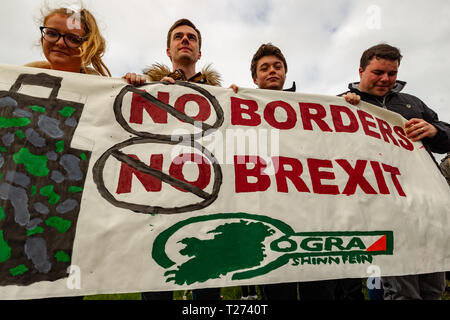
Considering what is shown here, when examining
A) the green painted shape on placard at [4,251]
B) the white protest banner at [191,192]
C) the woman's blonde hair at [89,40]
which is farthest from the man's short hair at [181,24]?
the green painted shape on placard at [4,251]

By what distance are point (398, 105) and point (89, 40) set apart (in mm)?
2368

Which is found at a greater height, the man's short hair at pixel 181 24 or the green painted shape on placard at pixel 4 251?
the man's short hair at pixel 181 24

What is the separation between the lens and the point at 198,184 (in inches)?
57.2

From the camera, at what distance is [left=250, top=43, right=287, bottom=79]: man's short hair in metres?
2.19

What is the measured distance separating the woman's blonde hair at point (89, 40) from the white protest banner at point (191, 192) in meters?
0.19

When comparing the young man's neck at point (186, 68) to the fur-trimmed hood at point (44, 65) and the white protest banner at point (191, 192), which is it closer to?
the white protest banner at point (191, 192)

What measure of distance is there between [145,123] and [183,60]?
2.80 feet

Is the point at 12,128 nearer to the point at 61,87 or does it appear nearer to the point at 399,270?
the point at 61,87

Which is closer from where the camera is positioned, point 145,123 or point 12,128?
point 12,128

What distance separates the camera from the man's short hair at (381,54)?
205 cm

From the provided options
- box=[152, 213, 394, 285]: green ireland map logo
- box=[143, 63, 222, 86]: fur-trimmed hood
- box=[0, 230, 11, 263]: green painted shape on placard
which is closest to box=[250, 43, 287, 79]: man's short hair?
box=[143, 63, 222, 86]: fur-trimmed hood
